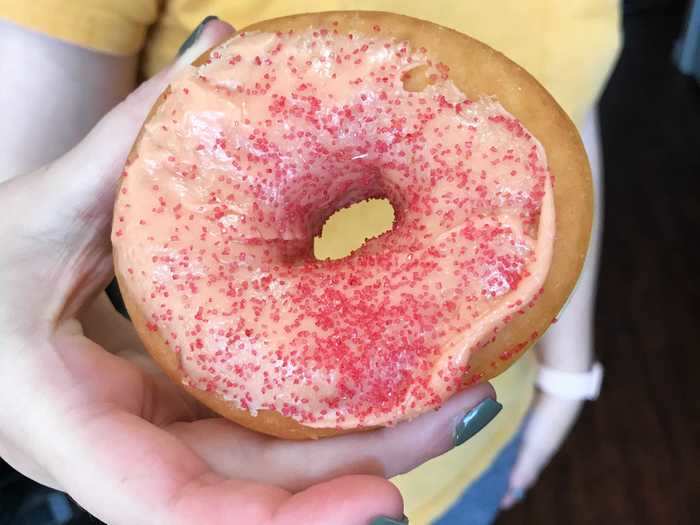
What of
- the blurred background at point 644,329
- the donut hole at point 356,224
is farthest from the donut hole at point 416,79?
the blurred background at point 644,329

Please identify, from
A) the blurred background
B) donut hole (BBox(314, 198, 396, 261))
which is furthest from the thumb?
the blurred background

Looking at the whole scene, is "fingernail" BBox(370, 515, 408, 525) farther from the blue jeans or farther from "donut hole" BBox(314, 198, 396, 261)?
the blue jeans

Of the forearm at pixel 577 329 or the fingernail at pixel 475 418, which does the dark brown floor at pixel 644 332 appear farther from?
the fingernail at pixel 475 418

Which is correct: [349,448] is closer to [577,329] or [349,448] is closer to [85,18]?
[85,18]

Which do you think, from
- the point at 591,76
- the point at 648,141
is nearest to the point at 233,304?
the point at 591,76

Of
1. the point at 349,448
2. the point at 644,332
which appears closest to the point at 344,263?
the point at 349,448

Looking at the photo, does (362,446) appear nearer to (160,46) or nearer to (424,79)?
(424,79)
